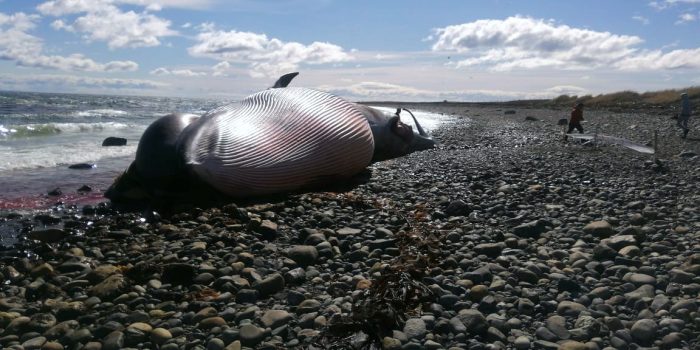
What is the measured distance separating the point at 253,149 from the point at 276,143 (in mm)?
496

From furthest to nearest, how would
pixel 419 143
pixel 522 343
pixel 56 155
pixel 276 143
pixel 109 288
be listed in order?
pixel 56 155 < pixel 419 143 < pixel 276 143 < pixel 109 288 < pixel 522 343

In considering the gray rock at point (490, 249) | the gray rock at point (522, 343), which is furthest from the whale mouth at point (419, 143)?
the gray rock at point (522, 343)

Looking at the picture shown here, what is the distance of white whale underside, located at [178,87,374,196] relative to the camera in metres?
8.40

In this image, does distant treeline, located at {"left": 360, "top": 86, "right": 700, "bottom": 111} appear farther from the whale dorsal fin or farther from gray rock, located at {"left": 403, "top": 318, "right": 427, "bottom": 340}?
gray rock, located at {"left": 403, "top": 318, "right": 427, "bottom": 340}

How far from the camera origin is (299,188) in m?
9.23

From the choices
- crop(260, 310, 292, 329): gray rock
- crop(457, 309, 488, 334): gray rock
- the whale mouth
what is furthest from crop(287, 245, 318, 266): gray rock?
the whale mouth

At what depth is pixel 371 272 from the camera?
18.3 feet

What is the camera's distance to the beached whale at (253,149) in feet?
27.7

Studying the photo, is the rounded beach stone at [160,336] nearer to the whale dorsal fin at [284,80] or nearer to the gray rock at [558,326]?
the gray rock at [558,326]

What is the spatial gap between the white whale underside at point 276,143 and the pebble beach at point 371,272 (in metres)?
0.39

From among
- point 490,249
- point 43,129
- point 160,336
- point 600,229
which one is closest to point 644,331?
point 490,249

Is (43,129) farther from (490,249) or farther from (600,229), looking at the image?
(600,229)

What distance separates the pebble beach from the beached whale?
0.40 m

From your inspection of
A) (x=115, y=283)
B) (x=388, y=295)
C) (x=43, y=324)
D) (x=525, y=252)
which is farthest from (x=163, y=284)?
(x=525, y=252)
